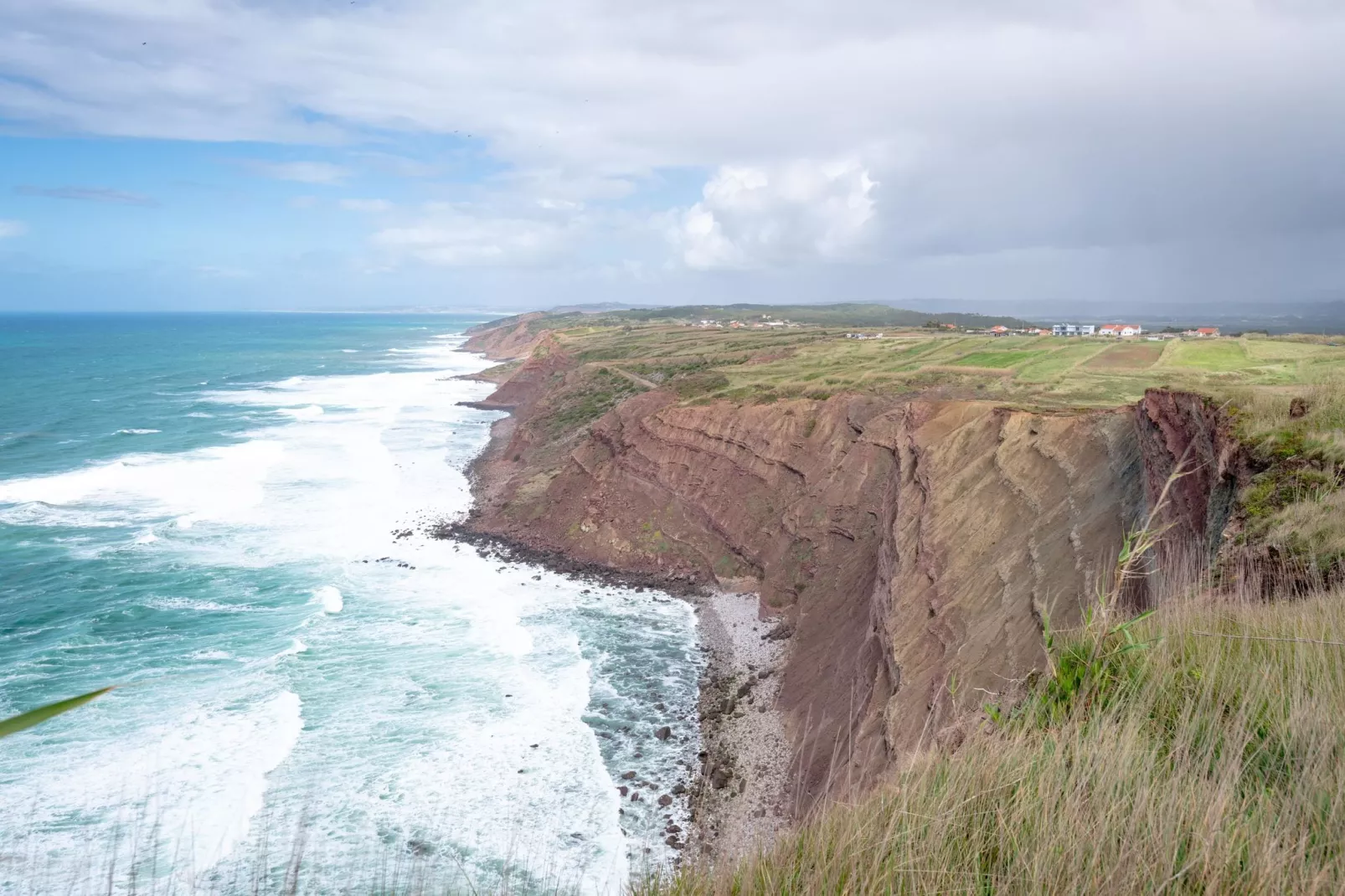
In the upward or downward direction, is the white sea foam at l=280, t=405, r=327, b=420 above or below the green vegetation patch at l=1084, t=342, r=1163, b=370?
below

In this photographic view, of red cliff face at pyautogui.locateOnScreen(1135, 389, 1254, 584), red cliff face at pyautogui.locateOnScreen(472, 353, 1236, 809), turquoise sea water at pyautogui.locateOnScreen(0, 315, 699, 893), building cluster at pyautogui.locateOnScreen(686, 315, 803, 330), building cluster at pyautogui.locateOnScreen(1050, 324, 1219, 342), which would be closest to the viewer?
red cliff face at pyautogui.locateOnScreen(1135, 389, 1254, 584)

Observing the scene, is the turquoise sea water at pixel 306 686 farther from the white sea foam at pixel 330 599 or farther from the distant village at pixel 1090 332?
the distant village at pixel 1090 332

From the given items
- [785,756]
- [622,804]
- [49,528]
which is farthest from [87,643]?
[785,756]

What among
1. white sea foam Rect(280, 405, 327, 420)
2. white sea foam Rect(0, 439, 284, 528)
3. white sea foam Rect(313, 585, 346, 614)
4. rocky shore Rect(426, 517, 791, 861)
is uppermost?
white sea foam Rect(280, 405, 327, 420)

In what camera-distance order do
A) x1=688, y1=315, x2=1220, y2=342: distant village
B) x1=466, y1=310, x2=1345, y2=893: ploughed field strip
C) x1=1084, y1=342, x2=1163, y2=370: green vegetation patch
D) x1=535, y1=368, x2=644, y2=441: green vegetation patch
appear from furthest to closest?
1. x1=688, y1=315, x2=1220, y2=342: distant village
2. x1=535, y1=368, x2=644, y2=441: green vegetation patch
3. x1=1084, y1=342, x2=1163, y2=370: green vegetation patch
4. x1=466, y1=310, x2=1345, y2=893: ploughed field strip

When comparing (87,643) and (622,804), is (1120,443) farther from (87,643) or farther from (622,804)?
(87,643)

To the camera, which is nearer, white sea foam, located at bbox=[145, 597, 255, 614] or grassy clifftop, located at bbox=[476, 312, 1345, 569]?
grassy clifftop, located at bbox=[476, 312, 1345, 569]

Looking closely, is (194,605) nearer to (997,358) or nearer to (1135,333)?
(997,358)

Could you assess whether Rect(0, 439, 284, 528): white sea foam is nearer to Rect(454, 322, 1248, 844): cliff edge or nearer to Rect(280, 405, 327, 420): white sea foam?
Rect(454, 322, 1248, 844): cliff edge

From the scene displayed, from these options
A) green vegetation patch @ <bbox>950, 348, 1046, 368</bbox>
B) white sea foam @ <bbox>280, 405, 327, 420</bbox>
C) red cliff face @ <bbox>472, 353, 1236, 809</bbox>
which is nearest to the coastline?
red cliff face @ <bbox>472, 353, 1236, 809</bbox>
